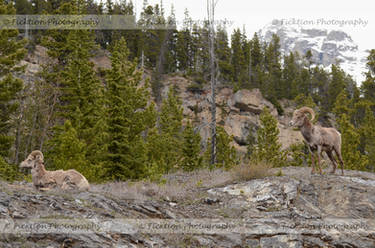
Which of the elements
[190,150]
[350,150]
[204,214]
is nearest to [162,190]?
[204,214]

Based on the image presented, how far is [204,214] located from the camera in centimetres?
957

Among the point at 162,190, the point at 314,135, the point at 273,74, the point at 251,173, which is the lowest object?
the point at 162,190

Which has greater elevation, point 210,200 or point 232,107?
point 232,107

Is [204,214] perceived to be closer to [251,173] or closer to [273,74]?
[251,173]

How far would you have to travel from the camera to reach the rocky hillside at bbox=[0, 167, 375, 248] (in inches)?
248

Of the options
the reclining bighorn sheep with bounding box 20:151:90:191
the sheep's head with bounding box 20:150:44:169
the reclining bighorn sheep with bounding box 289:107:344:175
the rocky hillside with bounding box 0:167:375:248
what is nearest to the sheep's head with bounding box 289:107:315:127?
the reclining bighorn sheep with bounding box 289:107:344:175

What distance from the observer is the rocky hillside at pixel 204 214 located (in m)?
6.30

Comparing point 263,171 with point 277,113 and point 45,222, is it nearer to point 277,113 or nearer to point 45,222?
point 45,222

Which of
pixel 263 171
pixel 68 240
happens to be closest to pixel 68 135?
pixel 263 171

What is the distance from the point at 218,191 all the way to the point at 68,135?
7335 mm

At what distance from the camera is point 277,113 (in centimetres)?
6203

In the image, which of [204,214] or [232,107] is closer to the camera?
[204,214]

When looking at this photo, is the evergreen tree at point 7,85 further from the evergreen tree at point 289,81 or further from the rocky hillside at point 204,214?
the evergreen tree at point 289,81

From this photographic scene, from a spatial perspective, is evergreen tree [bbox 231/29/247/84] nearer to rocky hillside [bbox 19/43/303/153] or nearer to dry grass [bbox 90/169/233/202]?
rocky hillside [bbox 19/43/303/153]
